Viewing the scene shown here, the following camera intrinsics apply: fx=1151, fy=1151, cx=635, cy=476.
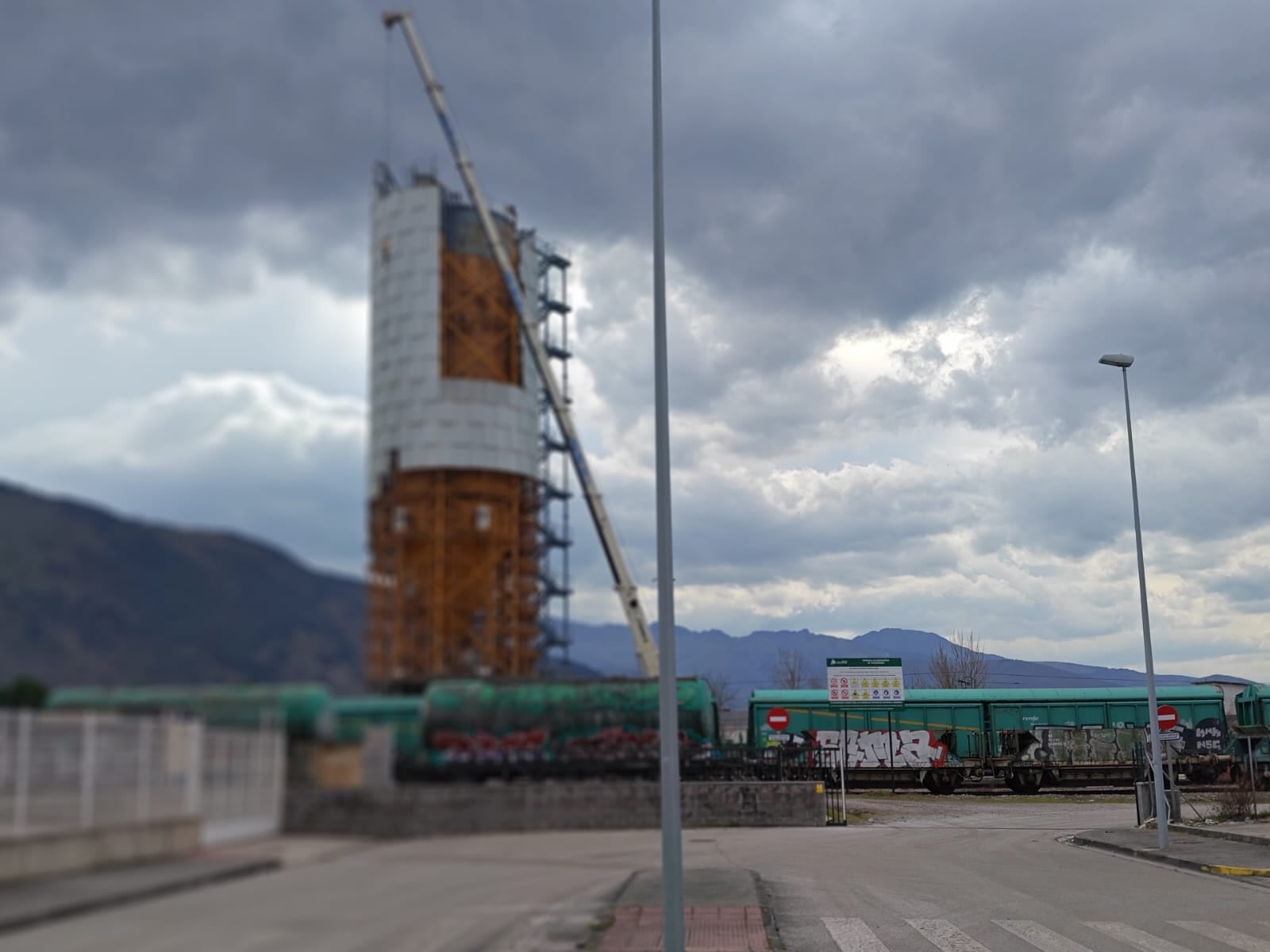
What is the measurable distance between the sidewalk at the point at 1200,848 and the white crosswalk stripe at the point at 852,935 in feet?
23.2

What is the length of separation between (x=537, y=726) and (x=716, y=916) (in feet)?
25.5

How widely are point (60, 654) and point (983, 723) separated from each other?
35210mm

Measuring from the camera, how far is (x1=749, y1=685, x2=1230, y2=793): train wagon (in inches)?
1334

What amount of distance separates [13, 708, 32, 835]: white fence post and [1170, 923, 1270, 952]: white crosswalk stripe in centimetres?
1096

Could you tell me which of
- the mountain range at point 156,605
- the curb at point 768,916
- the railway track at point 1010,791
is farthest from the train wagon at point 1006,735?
the mountain range at point 156,605

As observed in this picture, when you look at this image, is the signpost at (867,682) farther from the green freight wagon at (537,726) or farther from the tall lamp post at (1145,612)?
the green freight wagon at (537,726)

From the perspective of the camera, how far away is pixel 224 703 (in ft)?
7.82

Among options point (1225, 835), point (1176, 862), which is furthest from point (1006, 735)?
point (1176, 862)

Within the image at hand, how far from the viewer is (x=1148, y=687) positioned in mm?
20344

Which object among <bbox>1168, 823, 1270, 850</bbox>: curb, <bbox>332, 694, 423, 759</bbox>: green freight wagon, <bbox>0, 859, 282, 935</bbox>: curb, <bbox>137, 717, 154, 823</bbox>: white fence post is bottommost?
<bbox>1168, 823, 1270, 850</bbox>: curb

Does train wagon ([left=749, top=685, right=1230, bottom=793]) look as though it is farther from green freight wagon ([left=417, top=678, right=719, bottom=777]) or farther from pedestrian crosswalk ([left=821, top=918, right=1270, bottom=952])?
green freight wagon ([left=417, top=678, right=719, bottom=777])

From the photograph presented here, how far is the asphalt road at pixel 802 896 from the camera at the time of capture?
254 cm

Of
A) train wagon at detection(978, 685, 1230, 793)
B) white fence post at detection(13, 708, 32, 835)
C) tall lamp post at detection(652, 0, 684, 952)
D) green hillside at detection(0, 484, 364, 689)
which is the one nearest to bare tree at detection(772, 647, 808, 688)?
train wagon at detection(978, 685, 1230, 793)

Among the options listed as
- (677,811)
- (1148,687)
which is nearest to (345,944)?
(677,811)
